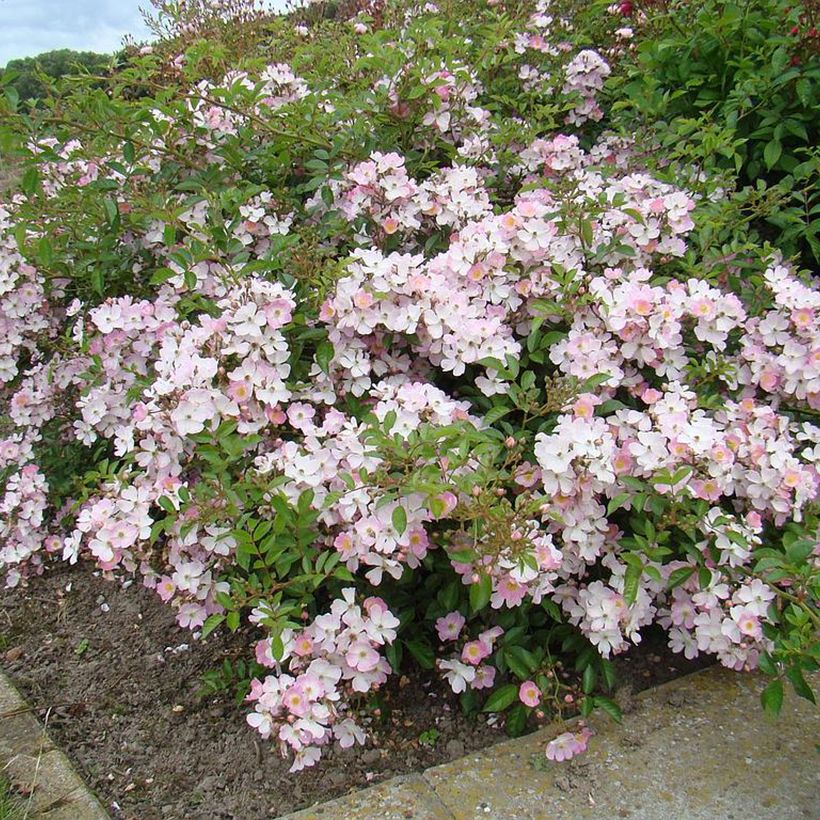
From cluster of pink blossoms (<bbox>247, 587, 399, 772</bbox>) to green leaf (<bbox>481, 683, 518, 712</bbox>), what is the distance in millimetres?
259

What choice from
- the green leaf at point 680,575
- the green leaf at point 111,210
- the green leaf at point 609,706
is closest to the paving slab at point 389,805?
the green leaf at point 609,706

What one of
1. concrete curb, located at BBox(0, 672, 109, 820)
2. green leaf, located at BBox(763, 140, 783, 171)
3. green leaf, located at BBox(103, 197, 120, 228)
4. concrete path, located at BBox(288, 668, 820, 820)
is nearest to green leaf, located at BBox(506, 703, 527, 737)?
concrete path, located at BBox(288, 668, 820, 820)

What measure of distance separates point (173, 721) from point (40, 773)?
1.15 feet

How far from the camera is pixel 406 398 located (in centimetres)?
196

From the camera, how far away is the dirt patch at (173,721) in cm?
200

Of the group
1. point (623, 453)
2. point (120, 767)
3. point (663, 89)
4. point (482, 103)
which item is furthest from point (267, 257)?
point (663, 89)

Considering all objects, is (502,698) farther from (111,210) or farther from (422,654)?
(111,210)

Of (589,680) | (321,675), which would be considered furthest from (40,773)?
(589,680)

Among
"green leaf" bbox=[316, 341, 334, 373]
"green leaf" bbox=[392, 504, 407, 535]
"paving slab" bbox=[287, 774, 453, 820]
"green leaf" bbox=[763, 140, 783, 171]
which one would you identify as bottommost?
"paving slab" bbox=[287, 774, 453, 820]

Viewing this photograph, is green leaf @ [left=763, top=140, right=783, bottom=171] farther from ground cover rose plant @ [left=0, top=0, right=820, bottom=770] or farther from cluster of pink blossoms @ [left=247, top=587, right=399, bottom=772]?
cluster of pink blossoms @ [left=247, top=587, right=399, bottom=772]

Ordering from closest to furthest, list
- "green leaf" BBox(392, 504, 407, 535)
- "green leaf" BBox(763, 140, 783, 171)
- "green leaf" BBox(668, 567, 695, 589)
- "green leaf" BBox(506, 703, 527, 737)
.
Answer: "green leaf" BBox(392, 504, 407, 535) → "green leaf" BBox(668, 567, 695, 589) → "green leaf" BBox(506, 703, 527, 737) → "green leaf" BBox(763, 140, 783, 171)

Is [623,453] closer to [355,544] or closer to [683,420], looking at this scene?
[683,420]

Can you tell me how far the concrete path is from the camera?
1.81 m

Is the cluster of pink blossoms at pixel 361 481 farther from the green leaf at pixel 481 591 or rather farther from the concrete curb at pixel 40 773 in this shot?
the concrete curb at pixel 40 773
